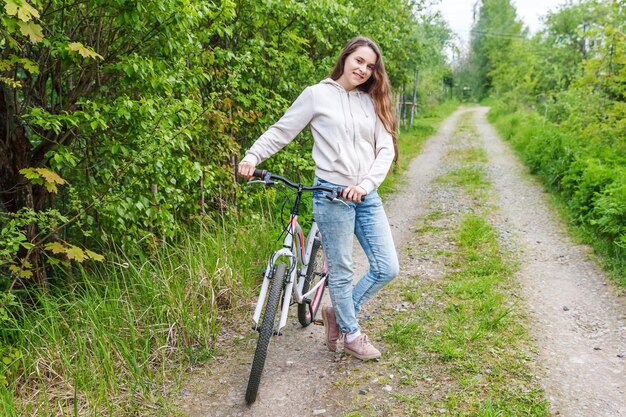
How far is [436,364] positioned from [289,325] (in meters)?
1.37

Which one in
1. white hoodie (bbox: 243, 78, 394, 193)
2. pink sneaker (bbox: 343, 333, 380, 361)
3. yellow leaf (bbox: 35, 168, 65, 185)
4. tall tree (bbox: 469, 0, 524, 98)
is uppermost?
tall tree (bbox: 469, 0, 524, 98)

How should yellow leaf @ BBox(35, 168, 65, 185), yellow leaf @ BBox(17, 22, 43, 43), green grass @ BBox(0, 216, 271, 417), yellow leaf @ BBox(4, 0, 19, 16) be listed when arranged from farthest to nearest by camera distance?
yellow leaf @ BBox(35, 168, 65, 185) < green grass @ BBox(0, 216, 271, 417) < yellow leaf @ BBox(17, 22, 43, 43) < yellow leaf @ BBox(4, 0, 19, 16)

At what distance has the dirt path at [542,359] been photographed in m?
3.38

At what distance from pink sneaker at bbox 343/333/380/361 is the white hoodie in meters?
1.25

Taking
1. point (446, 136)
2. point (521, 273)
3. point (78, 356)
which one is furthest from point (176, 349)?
point (446, 136)

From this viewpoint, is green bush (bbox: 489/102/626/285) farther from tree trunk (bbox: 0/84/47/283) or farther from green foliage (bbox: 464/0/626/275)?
tree trunk (bbox: 0/84/47/283)

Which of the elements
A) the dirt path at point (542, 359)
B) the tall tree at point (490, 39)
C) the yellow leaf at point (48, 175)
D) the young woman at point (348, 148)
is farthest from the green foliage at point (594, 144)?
the tall tree at point (490, 39)

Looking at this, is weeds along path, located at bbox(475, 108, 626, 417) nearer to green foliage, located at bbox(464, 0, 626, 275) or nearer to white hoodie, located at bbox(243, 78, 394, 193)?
green foliage, located at bbox(464, 0, 626, 275)

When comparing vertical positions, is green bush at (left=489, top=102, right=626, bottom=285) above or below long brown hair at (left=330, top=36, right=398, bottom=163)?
below

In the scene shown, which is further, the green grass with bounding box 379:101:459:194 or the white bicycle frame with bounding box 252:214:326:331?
the green grass with bounding box 379:101:459:194

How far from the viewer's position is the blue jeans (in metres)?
3.44

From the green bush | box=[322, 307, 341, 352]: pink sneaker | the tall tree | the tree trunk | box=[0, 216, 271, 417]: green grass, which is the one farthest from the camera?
the tall tree

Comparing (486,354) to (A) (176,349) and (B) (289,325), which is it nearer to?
(B) (289,325)

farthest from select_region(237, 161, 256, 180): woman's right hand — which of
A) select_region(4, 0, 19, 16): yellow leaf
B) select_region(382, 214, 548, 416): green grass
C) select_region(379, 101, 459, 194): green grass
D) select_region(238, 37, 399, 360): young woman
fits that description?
select_region(379, 101, 459, 194): green grass
